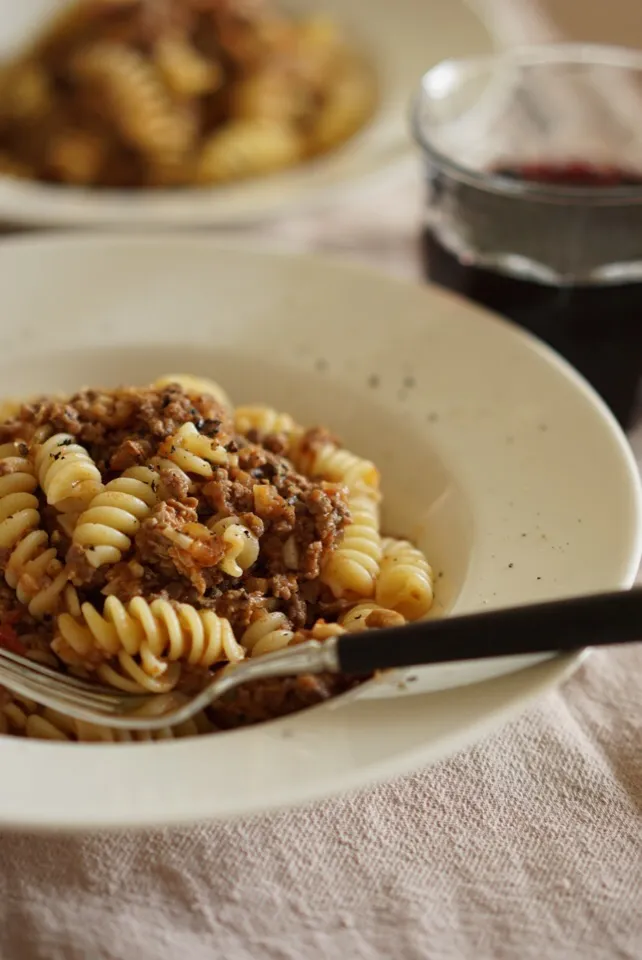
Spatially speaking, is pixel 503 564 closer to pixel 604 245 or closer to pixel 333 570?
pixel 333 570

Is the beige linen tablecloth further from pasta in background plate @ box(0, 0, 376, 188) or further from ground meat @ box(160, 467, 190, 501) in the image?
pasta in background plate @ box(0, 0, 376, 188)

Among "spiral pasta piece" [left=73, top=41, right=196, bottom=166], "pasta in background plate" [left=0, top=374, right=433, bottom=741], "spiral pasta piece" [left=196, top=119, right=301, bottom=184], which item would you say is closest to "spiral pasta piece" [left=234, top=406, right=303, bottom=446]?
"pasta in background plate" [left=0, top=374, right=433, bottom=741]

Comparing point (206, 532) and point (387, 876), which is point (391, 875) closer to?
point (387, 876)

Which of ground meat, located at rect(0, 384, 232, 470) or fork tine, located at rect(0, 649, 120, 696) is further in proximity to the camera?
ground meat, located at rect(0, 384, 232, 470)

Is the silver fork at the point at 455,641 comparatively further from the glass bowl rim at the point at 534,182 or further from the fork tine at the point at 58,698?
the glass bowl rim at the point at 534,182

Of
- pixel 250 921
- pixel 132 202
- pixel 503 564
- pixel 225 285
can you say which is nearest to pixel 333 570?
pixel 503 564

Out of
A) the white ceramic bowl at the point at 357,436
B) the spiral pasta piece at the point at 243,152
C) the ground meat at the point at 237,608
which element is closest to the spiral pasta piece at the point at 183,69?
the spiral pasta piece at the point at 243,152
